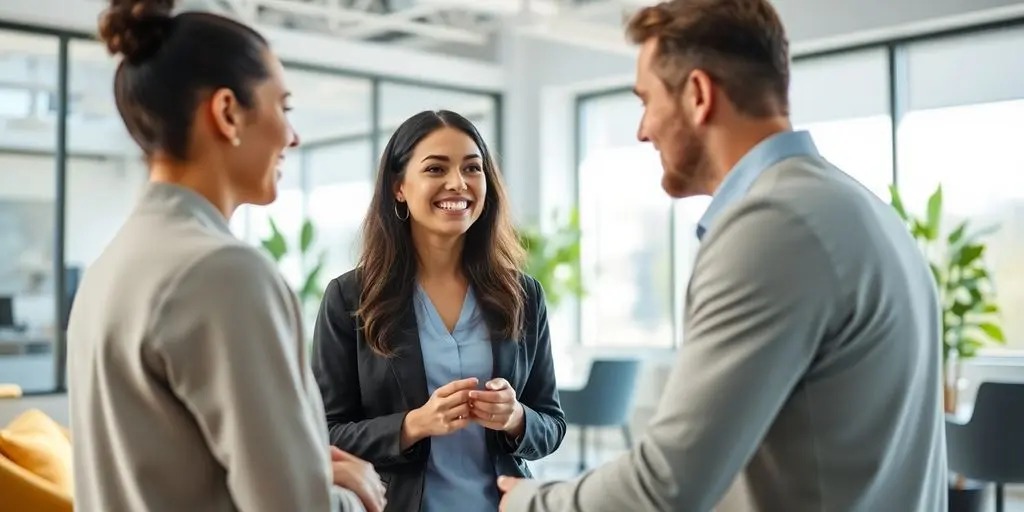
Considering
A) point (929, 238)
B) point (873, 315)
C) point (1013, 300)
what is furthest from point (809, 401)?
point (1013, 300)

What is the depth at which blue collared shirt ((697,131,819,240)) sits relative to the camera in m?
1.27

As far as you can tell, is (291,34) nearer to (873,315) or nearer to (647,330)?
(647,330)

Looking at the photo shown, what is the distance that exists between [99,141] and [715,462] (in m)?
6.38

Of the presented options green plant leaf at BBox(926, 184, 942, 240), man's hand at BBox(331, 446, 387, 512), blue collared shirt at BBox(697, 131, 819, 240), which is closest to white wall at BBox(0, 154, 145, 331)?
green plant leaf at BBox(926, 184, 942, 240)

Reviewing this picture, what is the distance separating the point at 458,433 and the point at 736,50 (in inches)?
42.1

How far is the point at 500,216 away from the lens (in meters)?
2.37

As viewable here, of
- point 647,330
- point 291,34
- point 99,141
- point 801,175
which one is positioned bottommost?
point 647,330

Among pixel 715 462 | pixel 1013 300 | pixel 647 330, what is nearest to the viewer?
pixel 715 462

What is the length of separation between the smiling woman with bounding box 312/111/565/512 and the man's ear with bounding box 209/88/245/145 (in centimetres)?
80

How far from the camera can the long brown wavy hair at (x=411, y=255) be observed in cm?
213

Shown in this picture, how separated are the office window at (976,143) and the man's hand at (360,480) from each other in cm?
580

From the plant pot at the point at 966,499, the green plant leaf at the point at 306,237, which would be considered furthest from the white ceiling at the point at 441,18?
the plant pot at the point at 966,499

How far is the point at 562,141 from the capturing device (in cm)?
888

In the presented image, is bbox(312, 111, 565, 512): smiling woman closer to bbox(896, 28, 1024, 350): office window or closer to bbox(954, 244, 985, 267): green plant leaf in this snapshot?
bbox(954, 244, 985, 267): green plant leaf
